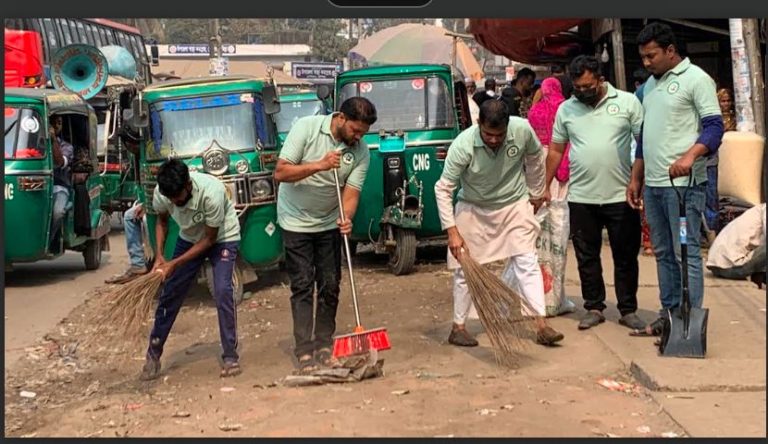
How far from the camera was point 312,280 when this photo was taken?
19.0ft

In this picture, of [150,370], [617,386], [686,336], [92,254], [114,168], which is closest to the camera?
[617,386]

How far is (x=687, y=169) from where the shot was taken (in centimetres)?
527

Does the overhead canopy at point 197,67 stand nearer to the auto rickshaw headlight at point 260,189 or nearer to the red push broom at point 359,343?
the auto rickshaw headlight at point 260,189

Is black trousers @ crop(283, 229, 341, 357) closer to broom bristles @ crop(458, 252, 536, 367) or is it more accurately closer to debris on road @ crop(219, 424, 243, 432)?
broom bristles @ crop(458, 252, 536, 367)

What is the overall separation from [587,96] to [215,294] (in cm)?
253

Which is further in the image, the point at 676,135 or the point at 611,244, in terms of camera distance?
the point at 611,244

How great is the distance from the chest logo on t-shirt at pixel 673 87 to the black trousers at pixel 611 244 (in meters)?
0.89

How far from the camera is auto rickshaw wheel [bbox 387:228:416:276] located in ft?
30.3

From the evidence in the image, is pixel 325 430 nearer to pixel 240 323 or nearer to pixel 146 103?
pixel 240 323

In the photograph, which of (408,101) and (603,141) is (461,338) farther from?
(408,101)

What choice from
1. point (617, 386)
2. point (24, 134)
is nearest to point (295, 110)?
point (24, 134)

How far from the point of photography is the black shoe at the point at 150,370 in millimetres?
5836
